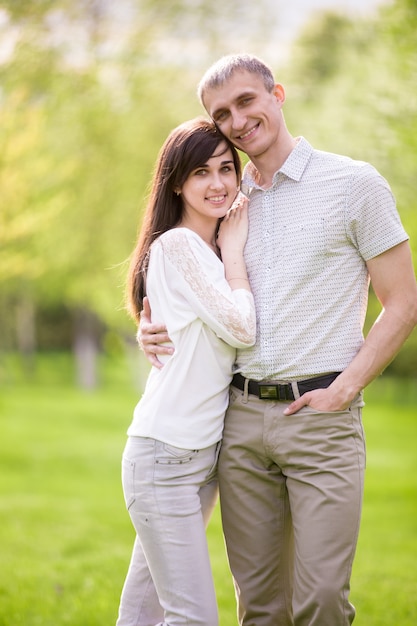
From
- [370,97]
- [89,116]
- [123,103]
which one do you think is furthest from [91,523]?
[123,103]

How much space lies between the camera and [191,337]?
127 inches

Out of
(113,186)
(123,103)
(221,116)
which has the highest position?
(123,103)

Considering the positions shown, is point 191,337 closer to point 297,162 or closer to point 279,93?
point 297,162

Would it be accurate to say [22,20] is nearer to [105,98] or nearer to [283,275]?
[105,98]

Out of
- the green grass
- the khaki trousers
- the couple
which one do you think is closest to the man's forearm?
the couple

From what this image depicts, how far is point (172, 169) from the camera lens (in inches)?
133

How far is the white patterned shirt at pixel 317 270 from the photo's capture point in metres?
3.13

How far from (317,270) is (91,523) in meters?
6.33

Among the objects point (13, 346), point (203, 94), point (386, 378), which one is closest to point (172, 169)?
point (203, 94)

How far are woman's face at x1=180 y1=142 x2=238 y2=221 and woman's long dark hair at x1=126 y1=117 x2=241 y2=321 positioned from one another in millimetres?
29

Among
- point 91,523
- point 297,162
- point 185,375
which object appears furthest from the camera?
point 91,523

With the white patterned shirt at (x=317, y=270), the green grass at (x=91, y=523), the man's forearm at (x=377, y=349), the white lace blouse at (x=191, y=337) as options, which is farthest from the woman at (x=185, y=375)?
the green grass at (x=91, y=523)

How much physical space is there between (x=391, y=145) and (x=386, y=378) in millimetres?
19532

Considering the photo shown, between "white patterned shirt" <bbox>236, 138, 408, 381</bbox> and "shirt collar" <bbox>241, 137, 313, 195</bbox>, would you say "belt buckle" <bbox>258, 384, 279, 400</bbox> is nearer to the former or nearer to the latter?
"white patterned shirt" <bbox>236, 138, 408, 381</bbox>
